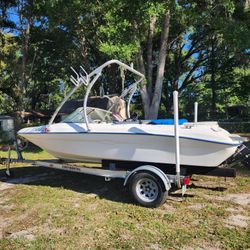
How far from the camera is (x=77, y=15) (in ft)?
53.1

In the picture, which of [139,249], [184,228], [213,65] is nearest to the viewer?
[139,249]

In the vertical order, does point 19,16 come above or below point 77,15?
above

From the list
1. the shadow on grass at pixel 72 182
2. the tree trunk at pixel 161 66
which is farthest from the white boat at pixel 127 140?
the tree trunk at pixel 161 66

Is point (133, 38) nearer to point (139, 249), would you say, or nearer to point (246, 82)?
point (139, 249)

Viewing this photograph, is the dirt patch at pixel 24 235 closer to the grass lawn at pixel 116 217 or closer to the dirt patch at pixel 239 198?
the grass lawn at pixel 116 217

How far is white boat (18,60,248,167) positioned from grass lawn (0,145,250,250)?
28.8 inches

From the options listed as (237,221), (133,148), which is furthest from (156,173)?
(237,221)

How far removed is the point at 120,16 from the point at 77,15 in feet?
14.7

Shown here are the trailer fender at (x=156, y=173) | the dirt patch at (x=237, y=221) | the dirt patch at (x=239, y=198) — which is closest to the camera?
the dirt patch at (x=237, y=221)

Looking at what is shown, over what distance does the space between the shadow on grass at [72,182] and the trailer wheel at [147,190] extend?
294mm

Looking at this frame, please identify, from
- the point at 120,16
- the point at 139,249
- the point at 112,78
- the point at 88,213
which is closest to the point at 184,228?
the point at 139,249

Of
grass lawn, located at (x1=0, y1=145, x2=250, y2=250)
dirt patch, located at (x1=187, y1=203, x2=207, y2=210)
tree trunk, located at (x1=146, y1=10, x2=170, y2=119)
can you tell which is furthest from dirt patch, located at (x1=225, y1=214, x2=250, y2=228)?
tree trunk, located at (x1=146, y1=10, x2=170, y2=119)

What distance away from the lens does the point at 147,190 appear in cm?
543

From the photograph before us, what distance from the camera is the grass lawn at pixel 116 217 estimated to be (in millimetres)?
4016
